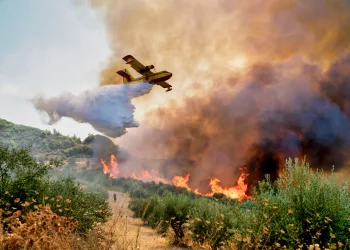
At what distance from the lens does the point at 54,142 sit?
98.1 metres

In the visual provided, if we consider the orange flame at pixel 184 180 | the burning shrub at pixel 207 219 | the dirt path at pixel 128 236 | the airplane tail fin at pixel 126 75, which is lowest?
the dirt path at pixel 128 236

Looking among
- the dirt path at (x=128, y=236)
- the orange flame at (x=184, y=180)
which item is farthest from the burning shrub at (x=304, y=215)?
the orange flame at (x=184, y=180)

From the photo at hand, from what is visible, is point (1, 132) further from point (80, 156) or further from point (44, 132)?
point (80, 156)

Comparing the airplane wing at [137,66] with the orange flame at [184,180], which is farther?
the orange flame at [184,180]

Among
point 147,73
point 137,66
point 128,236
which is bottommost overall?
point 128,236

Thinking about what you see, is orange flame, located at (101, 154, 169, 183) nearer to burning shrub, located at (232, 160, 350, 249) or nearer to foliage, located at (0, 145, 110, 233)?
foliage, located at (0, 145, 110, 233)

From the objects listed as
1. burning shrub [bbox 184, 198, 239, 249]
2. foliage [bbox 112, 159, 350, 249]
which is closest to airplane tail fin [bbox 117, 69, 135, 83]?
burning shrub [bbox 184, 198, 239, 249]

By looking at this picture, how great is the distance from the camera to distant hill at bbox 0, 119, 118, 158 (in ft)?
301

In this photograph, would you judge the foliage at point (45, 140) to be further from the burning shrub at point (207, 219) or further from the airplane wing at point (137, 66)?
the burning shrub at point (207, 219)

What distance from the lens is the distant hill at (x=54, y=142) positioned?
3616 inches

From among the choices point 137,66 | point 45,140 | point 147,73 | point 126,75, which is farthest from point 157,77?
point 45,140

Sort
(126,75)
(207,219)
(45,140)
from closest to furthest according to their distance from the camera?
(207,219) → (126,75) → (45,140)

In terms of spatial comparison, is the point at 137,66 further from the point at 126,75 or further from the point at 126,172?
the point at 126,172

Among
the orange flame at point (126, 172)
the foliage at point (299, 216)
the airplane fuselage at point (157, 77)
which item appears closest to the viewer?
the foliage at point (299, 216)
